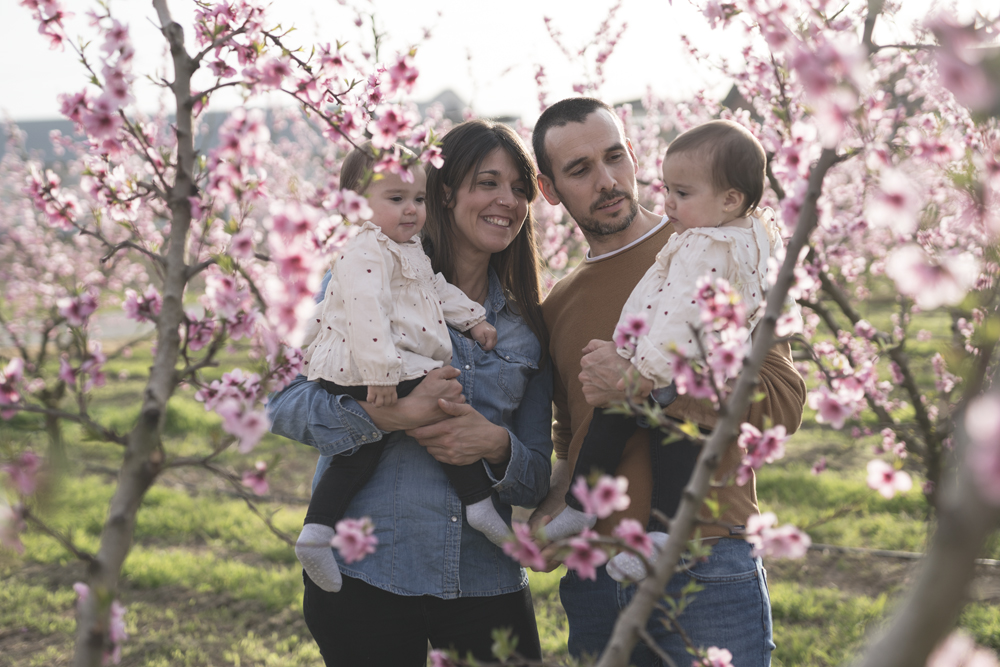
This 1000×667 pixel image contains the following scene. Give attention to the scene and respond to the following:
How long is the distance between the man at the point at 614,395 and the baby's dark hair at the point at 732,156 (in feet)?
1.15

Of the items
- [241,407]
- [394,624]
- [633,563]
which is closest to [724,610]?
[633,563]

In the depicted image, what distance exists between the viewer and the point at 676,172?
2.26 m

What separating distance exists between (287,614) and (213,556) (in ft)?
3.36

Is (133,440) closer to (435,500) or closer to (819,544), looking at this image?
(435,500)

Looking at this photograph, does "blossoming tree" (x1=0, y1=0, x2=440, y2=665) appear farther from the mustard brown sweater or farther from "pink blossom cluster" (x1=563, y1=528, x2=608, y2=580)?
the mustard brown sweater

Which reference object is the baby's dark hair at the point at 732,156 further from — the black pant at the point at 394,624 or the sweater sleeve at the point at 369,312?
the black pant at the point at 394,624

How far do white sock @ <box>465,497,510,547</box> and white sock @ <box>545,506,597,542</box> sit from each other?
152mm

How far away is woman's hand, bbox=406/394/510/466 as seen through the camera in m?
2.19

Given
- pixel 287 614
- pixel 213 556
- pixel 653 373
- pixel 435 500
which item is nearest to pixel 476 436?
pixel 435 500

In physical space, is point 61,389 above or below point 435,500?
above

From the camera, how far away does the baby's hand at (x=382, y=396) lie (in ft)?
7.22

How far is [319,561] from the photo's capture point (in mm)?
2064

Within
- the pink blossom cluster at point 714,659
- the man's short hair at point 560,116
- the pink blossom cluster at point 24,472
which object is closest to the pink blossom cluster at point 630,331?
the pink blossom cluster at point 714,659

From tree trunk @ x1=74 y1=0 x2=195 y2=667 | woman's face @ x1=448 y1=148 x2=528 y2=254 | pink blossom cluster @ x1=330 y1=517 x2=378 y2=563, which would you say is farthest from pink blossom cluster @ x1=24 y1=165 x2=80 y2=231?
woman's face @ x1=448 y1=148 x2=528 y2=254
